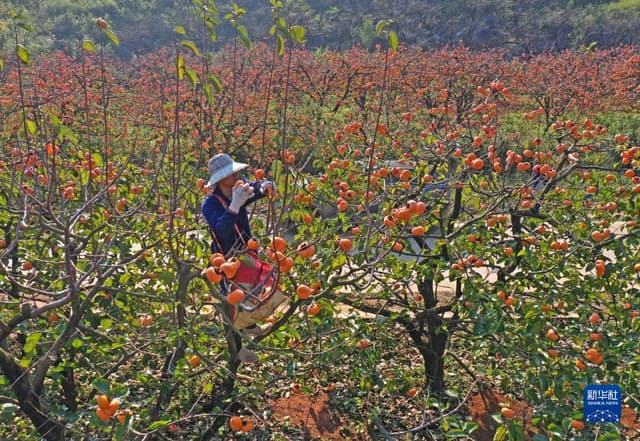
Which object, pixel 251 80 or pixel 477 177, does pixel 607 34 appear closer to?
pixel 251 80

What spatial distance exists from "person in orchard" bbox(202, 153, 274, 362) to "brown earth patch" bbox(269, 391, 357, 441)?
88cm

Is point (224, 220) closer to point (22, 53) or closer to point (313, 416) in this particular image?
point (22, 53)

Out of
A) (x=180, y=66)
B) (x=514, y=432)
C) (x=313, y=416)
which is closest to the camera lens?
(x=180, y=66)

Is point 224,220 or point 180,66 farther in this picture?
point 224,220

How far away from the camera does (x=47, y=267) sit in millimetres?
3443

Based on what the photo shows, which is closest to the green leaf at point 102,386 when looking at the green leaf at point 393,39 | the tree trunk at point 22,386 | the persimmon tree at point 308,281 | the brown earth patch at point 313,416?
the persimmon tree at point 308,281

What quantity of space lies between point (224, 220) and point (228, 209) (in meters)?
0.06

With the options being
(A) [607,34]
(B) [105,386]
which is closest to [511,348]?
(B) [105,386]

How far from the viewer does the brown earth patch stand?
3705 millimetres

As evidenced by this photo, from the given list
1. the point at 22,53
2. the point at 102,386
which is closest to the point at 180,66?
the point at 22,53

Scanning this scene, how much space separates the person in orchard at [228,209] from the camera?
9.14ft

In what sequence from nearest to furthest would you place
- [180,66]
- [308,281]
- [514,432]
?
[180,66]
[514,432]
[308,281]

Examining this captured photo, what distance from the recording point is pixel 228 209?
110 inches

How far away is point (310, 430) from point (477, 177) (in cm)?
198
